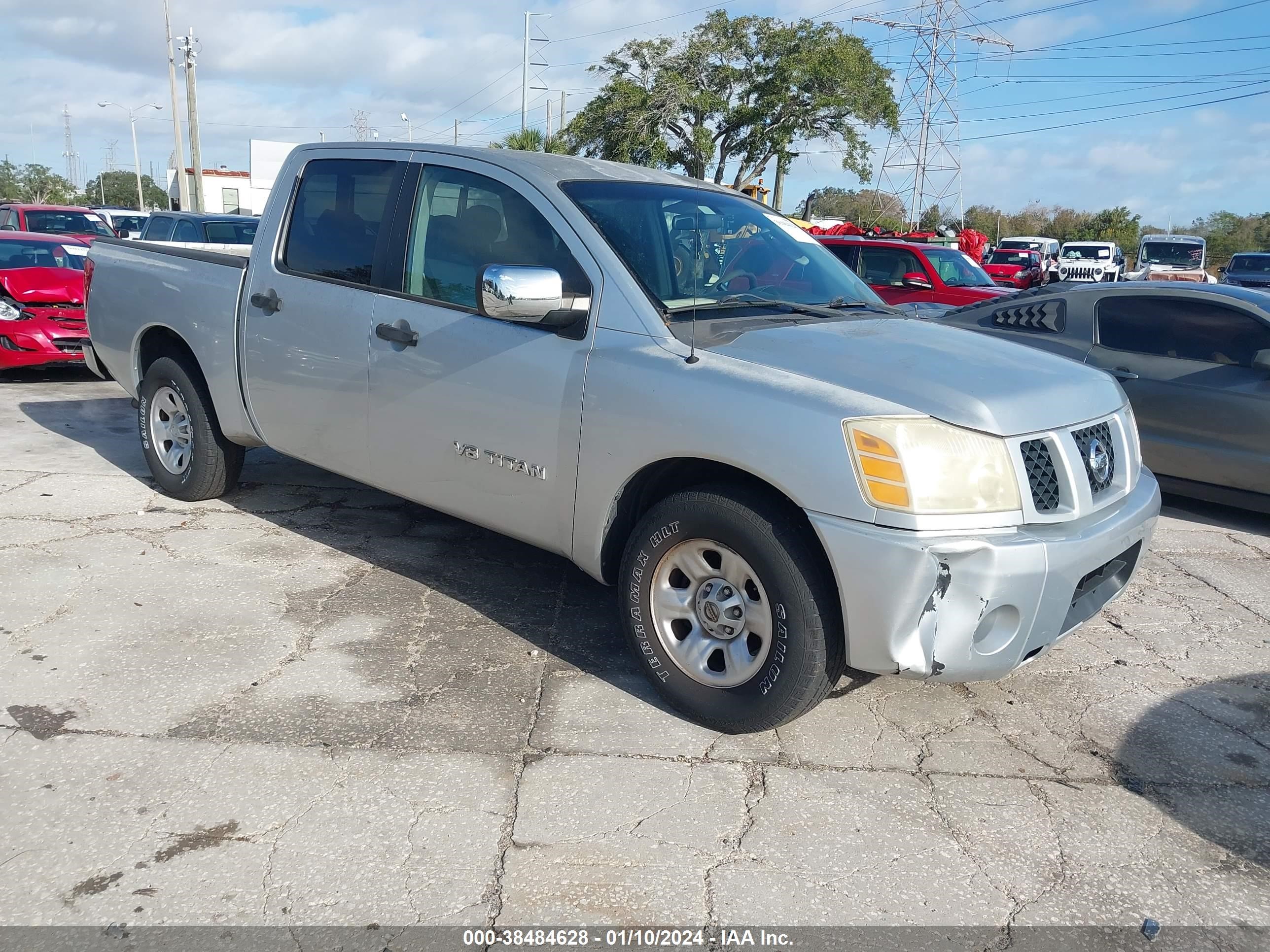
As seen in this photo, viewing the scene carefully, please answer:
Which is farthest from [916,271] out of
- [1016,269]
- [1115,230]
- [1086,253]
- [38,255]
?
[1115,230]

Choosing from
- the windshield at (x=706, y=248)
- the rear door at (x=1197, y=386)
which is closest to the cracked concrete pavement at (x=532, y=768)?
the windshield at (x=706, y=248)

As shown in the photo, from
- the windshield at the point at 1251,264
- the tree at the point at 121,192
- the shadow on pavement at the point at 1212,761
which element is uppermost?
the tree at the point at 121,192

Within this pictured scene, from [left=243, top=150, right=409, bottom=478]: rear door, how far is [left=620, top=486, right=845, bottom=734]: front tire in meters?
1.68

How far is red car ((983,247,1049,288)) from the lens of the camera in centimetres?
2206

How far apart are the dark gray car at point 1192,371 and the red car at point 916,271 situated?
211 inches

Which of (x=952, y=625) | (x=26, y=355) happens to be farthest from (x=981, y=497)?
(x=26, y=355)

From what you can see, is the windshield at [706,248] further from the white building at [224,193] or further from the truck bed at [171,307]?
the white building at [224,193]

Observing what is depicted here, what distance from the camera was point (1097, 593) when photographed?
3484 millimetres

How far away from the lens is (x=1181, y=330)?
6.74 metres

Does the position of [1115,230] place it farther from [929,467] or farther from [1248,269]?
[929,467]

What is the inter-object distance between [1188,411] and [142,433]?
6.41 m

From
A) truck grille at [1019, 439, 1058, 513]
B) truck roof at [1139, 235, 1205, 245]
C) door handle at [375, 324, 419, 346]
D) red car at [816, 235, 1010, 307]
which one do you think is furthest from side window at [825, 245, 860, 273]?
truck roof at [1139, 235, 1205, 245]

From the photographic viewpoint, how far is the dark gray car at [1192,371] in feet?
20.7

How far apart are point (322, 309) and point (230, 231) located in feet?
34.1
